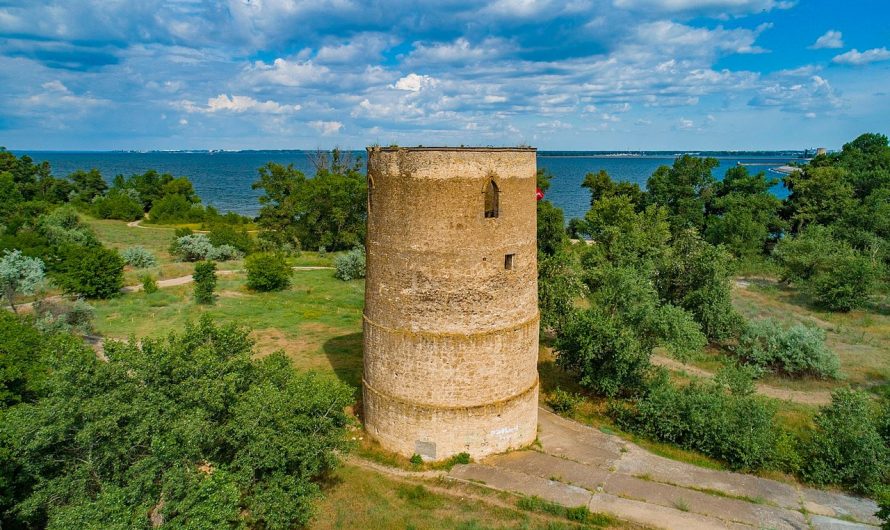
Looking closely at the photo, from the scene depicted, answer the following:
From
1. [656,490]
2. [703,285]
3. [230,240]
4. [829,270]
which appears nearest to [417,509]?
[656,490]

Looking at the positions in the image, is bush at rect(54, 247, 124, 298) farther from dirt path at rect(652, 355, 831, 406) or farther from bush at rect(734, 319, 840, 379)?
bush at rect(734, 319, 840, 379)

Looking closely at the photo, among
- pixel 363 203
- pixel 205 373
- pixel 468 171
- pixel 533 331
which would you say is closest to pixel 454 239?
pixel 468 171

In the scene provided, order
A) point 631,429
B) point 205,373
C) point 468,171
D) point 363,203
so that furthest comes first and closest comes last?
point 363,203
point 631,429
point 468,171
point 205,373

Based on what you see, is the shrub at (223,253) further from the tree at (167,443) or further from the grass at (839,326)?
the grass at (839,326)

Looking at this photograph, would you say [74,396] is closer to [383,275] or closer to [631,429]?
[383,275]

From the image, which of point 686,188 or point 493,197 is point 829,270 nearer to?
point 686,188

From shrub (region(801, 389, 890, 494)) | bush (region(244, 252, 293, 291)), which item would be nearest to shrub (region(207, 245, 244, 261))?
bush (region(244, 252, 293, 291))

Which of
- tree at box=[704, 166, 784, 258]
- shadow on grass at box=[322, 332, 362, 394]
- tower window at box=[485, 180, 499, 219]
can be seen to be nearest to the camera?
tower window at box=[485, 180, 499, 219]
